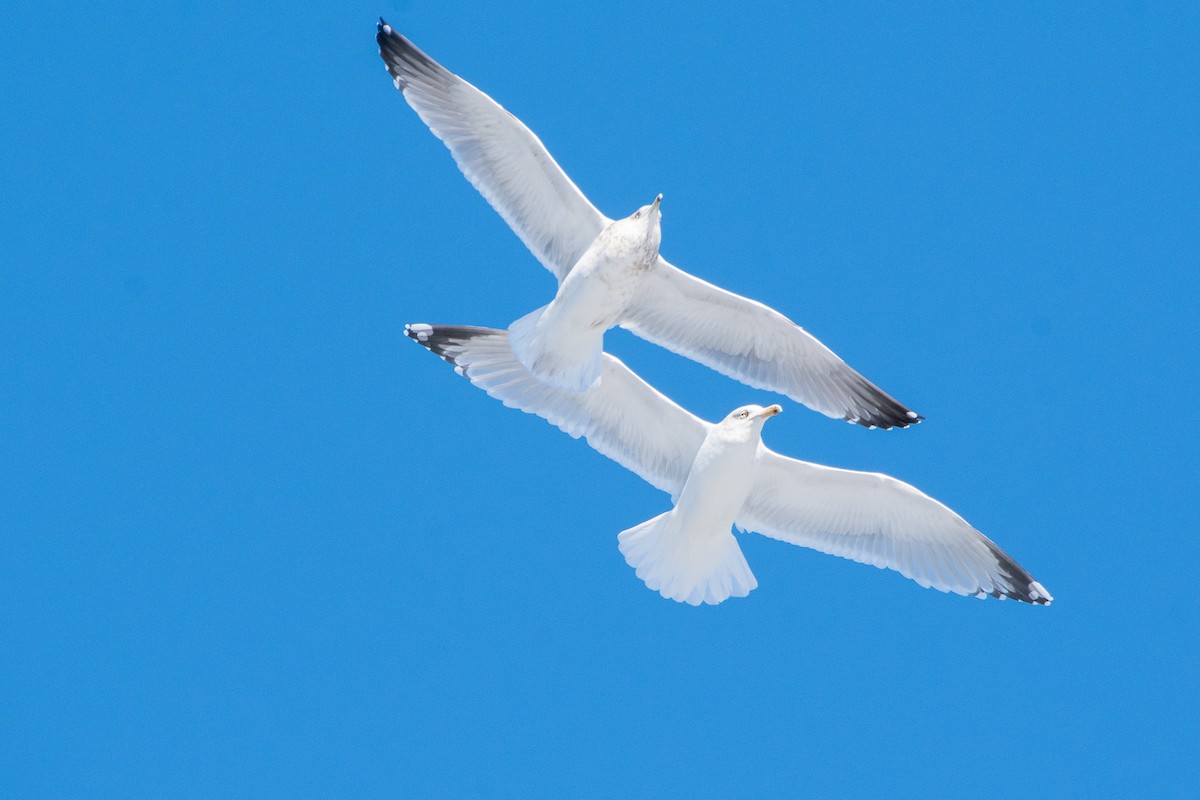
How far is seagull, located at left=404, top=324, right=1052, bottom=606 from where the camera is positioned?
10.6m

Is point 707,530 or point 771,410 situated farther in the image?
point 707,530

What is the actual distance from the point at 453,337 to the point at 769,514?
2.14 metres

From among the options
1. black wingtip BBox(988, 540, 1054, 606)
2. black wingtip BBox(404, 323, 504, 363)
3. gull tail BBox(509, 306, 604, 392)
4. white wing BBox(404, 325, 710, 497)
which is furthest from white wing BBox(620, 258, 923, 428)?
black wingtip BBox(988, 540, 1054, 606)

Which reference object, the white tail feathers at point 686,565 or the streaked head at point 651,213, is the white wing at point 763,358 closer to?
the streaked head at point 651,213

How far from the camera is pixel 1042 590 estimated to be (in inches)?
440

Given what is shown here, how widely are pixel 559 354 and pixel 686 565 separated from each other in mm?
1439

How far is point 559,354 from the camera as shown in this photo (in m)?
10.4

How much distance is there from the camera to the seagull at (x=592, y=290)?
1028 cm

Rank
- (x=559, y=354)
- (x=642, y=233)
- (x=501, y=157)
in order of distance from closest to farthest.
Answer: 1. (x=642, y=233)
2. (x=559, y=354)
3. (x=501, y=157)

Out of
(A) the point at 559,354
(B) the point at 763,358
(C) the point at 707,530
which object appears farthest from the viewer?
(B) the point at 763,358

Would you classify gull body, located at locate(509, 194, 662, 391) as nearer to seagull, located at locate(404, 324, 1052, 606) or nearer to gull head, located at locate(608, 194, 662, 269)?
gull head, located at locate(608, 194, 662, 269)

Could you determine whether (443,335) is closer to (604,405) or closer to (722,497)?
(604,405)

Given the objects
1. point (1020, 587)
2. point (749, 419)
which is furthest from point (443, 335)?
point (1020, 587)

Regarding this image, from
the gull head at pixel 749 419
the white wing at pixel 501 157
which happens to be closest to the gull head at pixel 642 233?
the white wing at pixel 501 157
